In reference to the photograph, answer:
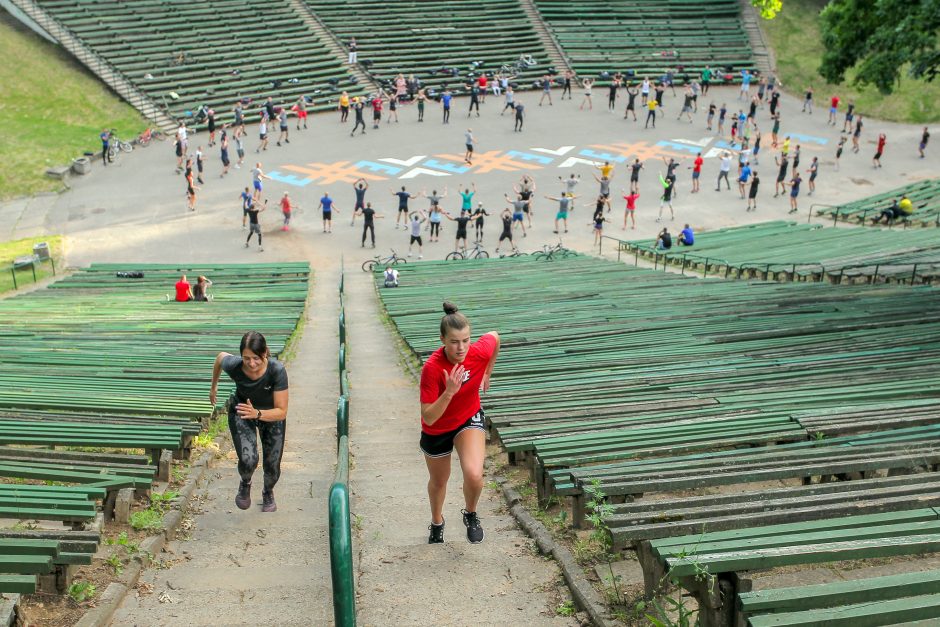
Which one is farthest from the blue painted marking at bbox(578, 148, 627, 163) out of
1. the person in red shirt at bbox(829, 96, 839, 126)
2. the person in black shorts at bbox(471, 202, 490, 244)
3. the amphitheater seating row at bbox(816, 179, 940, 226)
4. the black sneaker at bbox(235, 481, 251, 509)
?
the black sneaker at bbox(235, 481, 251, 509)

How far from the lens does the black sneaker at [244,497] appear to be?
7281 mm

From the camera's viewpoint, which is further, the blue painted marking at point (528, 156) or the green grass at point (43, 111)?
the blue painted marking at point (528, 156)

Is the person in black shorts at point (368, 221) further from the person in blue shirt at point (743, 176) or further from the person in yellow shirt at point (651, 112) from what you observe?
the person in yellow shirt at point (651, 112)

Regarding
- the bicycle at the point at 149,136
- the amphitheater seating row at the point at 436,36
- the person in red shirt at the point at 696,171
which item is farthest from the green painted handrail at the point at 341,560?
the amphitheater seating row at the point at 436,36

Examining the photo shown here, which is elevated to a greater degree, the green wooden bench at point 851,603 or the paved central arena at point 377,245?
the green wooden bench at point 851,603

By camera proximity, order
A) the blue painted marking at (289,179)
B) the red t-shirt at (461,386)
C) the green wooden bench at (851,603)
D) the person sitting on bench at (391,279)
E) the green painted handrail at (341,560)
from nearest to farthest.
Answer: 1. the green wooden bench at (851,603)
2. the green painted handrail at (341,560)
3. the red t-shirt at (461,386)
4. the person sitting on bench at (391,279)
5. the blue painted marking at (289,179)

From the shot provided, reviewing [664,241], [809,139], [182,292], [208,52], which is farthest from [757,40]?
[182,292]

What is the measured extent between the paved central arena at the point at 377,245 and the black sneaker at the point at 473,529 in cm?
7

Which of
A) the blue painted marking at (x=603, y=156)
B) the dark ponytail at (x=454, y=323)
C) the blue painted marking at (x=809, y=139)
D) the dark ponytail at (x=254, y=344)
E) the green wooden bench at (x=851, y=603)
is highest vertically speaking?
the dark ponytail at (x=454, y=323)

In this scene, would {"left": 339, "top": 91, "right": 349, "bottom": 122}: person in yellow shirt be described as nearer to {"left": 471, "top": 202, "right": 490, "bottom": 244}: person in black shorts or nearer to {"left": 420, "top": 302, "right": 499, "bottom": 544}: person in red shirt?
{"left": 471, "top": 202, "right": 490, "bottom": 244}: person in black shorts

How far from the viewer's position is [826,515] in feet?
16.5

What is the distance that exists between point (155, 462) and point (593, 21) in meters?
47.7

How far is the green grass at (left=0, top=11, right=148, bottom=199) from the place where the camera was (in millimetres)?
34938

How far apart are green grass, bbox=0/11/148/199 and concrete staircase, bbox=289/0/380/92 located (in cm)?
1040
